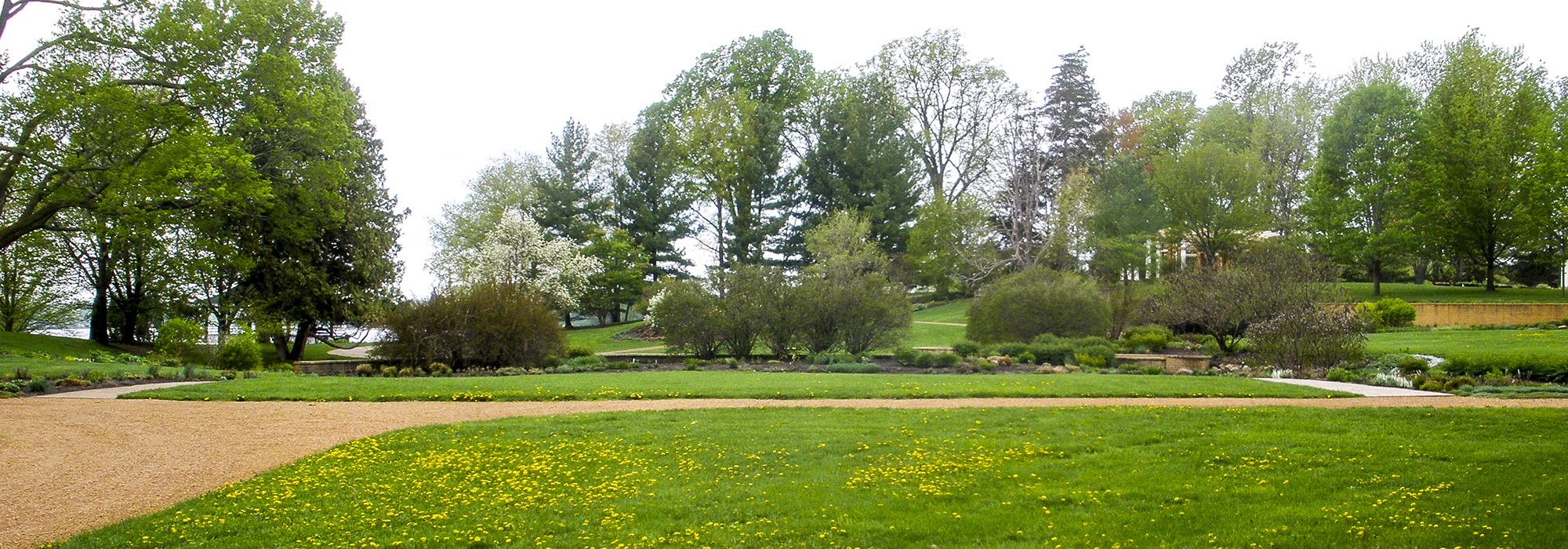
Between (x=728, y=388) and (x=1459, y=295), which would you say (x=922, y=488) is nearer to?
(x=728, y=388)

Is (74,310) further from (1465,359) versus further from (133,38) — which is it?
(1465,359)

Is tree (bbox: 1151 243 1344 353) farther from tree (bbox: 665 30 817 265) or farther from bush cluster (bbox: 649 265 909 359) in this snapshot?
tree (bbox: 665 30 817 265)

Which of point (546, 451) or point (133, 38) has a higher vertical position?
point (133, 38)

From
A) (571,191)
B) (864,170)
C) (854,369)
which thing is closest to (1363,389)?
(854,369)

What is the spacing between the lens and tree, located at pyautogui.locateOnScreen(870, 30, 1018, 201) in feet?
156

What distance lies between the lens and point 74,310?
34375 millimetres

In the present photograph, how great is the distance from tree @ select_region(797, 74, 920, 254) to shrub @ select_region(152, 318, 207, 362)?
81.9 ft

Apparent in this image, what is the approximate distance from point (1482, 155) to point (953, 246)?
20.2m

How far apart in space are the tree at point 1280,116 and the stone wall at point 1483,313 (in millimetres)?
9035

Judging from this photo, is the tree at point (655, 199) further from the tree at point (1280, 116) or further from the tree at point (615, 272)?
the tree at point (1280, 116)

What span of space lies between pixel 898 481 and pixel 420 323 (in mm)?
16383

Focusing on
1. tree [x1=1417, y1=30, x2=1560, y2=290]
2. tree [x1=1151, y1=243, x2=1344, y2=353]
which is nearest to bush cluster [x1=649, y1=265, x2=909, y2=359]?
tree [x1=1151, y1=243, x2=1344, y2=353]

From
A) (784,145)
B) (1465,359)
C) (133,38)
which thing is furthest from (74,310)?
(1465,359)

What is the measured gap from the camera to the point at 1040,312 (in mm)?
23875
